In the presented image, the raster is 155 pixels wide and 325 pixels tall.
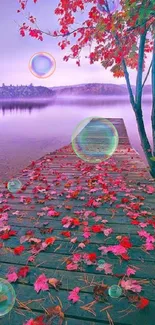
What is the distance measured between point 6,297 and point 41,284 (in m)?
0.34

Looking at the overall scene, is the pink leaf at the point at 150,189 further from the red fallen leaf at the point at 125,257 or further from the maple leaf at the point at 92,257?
the maple leaf at the point at 92,257

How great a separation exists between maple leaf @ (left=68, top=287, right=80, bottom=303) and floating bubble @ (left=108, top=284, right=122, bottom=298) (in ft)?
0.98

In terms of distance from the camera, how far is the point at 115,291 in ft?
7.36

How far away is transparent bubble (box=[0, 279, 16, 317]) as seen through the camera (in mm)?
2119

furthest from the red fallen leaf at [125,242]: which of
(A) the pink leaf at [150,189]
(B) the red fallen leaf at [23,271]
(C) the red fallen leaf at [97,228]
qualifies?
(A) the pink leaf at [150,189]

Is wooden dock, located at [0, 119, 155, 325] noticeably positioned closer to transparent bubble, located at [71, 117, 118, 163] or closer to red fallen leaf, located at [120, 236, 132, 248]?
red fallen leaf, located at [120, 236, 132, 248]

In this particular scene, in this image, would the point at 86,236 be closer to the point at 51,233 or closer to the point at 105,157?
the point at 51,233

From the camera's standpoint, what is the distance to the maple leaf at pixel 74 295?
218cm

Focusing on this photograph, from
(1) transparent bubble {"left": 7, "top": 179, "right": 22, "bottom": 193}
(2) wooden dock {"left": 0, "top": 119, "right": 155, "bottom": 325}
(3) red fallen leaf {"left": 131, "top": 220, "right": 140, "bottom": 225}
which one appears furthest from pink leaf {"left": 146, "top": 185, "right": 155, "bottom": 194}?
(1) transparent bubble {"left": 7, "top": 179, "right": 22, "bottom": 193}

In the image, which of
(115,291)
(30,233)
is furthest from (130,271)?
(30,233)

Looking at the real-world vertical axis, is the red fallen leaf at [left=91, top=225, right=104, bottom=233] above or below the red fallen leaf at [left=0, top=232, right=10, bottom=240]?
above

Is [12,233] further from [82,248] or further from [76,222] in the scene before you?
[82,248]

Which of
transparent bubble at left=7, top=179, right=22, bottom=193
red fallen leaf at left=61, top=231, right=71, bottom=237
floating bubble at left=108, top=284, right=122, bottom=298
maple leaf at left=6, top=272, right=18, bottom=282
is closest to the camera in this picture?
floating bubble at left=108, top=284, right=122, bottom=298

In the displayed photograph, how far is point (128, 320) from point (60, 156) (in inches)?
289
